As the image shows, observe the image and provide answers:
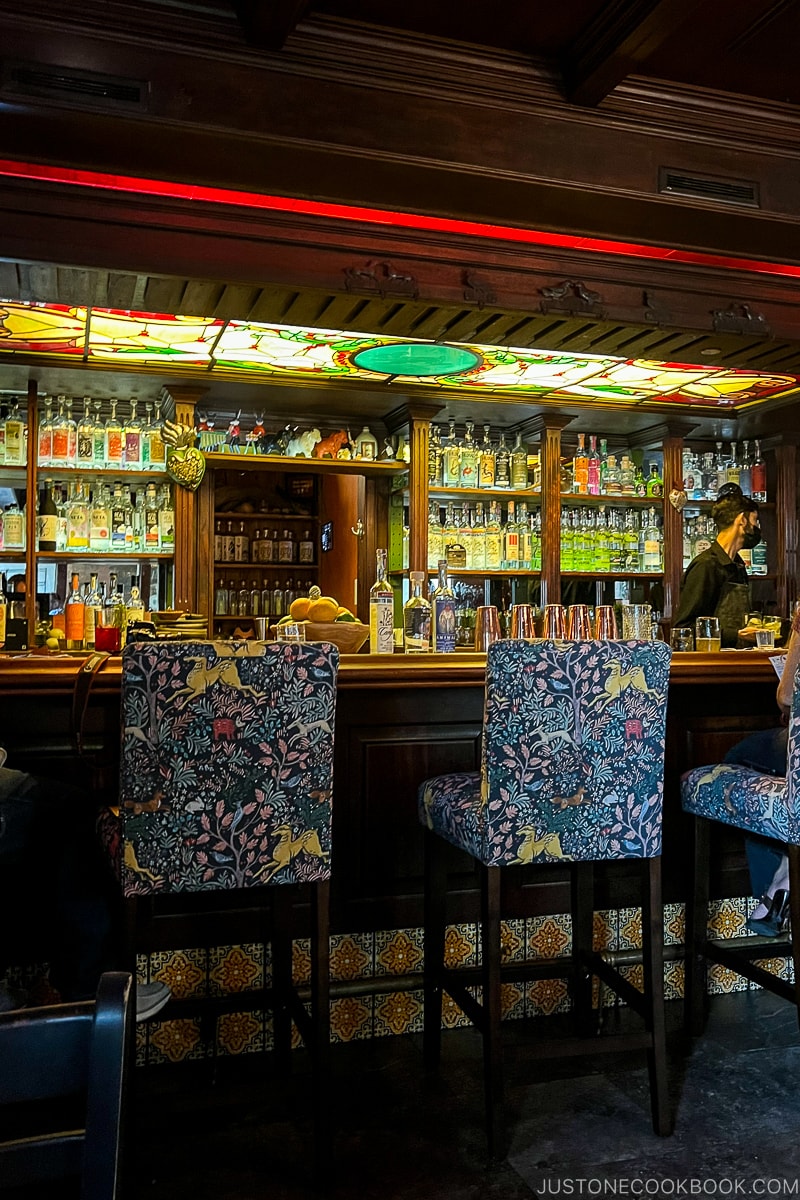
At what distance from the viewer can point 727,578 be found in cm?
478

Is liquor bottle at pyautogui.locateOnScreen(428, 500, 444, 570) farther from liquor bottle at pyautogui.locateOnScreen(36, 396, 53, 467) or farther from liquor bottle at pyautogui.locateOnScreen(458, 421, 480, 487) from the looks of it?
liquor bottle at pyautogui.locateOnScreen(36, 396, 53, 467)

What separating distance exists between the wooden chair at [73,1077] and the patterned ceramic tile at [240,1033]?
2.12 meters

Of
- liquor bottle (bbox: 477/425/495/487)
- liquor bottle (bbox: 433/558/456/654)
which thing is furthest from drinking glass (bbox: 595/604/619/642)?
liquor bottle (bbox: 477/425/495/487)

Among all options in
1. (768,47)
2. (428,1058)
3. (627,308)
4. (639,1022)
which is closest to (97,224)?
(627,308)

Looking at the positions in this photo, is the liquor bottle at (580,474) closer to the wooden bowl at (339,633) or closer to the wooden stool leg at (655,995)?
the wooden bowl at (339,633)

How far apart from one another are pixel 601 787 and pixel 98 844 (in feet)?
3.76

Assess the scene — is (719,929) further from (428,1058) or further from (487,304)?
(487,304)

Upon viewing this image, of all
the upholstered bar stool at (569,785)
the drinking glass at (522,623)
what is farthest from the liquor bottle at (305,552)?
the upholstered bar stool at (569,785)

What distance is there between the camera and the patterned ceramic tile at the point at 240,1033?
2.63 m

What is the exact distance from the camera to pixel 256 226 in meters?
2.86

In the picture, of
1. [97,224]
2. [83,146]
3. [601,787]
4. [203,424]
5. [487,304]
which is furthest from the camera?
[203,424]

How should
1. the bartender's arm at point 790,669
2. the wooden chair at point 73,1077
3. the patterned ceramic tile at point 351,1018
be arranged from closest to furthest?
1. the wooden chair at point 73,1077
2. the bartender's arm at point 790,669
3. the patterned ceramic tile at point 351,1018

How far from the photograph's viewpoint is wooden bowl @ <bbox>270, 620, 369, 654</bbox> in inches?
123

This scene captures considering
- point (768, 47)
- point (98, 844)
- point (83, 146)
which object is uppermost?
point (768, 47)
